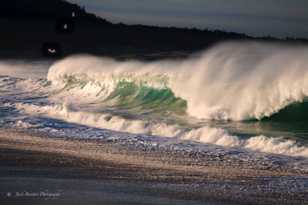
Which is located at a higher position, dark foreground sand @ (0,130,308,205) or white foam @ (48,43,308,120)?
white foam @ (48,43,308,120)

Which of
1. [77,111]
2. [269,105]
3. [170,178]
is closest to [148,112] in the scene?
[77,111]

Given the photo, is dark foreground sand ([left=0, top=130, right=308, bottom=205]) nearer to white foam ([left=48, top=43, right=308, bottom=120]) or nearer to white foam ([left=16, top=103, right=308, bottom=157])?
white foam ([left=16, top=103, right=308, bottom=157])

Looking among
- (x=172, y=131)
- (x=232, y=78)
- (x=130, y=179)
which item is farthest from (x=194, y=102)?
(x=130, y=179)

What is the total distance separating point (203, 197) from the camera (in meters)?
10.9

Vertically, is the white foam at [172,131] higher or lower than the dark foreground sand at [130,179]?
higher

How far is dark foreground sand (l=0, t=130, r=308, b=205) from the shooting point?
1075cm

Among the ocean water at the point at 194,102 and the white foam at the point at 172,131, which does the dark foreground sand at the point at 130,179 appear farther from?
the ocean water at the point at 194,102

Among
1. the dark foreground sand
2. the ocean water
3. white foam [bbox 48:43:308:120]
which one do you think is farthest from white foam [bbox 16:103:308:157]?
white foam [bbox 48:43:308:120]

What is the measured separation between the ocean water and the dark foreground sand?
1.98 m

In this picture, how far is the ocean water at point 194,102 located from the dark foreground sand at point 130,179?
1.98 meters

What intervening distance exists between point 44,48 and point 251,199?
6033 cm

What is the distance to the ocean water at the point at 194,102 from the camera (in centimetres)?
1758

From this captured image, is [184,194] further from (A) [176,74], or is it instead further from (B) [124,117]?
(A) [176,74]

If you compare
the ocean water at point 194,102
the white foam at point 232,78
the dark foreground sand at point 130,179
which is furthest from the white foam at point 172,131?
the white foam at point 232,78
